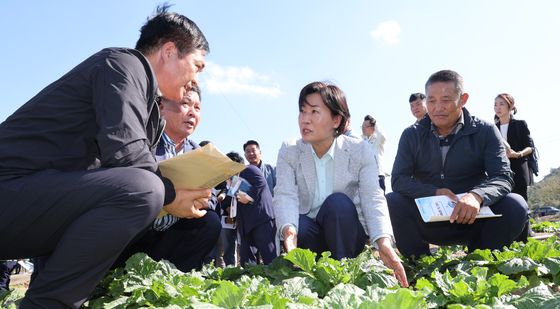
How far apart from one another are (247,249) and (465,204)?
292cm

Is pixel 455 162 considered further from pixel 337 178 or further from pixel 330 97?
pixel 330 97

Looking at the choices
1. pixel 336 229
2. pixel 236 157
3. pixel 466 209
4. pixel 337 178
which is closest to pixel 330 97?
pixel 337 178

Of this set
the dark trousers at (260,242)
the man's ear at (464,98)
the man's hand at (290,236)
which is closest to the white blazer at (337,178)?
the man's hand at (290,236)

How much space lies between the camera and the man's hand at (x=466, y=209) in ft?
10.0

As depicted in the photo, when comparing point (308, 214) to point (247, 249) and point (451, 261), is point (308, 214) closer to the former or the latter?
point (451, 261)

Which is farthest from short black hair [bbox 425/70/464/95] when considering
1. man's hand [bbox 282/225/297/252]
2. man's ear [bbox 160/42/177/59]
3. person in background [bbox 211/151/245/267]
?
person in background [bbox 211/151/245/267]

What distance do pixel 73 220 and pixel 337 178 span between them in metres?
1.95

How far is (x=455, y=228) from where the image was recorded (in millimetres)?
3438

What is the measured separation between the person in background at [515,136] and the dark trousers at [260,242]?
3106 millimetres

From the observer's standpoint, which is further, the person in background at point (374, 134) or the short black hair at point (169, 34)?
the person in background at point (374, 134)

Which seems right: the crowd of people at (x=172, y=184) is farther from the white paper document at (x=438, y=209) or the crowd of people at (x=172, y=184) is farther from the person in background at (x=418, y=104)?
the person in background at (x=418, y=104)

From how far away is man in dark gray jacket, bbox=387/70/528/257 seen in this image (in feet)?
10.8

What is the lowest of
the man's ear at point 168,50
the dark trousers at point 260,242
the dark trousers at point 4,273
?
the dark trousers at point 4,273

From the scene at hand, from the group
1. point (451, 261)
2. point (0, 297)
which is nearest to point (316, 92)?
point (451, 261)
